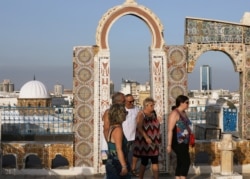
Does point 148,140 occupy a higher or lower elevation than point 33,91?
lower

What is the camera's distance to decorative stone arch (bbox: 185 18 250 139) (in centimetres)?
1152

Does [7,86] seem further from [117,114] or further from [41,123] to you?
[117,114]

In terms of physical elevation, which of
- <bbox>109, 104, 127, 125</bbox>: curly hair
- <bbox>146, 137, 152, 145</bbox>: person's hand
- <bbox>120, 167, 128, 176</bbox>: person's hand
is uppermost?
<bbox>109, 104, 127, 125</bbox>: curly hair

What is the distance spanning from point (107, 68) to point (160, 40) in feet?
4.92

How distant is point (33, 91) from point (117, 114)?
89.1ft

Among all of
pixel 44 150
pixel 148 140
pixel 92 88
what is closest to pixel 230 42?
pixel 92 88

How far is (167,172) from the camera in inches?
437

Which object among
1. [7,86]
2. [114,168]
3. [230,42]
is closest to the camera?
[114,168]

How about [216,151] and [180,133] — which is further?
[216,151]

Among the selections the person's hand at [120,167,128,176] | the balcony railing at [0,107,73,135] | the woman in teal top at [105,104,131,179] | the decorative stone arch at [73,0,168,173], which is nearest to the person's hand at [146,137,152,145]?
the woman in teal top at [105,104,131,179]

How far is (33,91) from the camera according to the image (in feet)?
105

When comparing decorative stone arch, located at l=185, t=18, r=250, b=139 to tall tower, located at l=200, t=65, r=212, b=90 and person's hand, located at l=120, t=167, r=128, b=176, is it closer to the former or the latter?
person's hand, located at l=120, t=167, r=128, b=176

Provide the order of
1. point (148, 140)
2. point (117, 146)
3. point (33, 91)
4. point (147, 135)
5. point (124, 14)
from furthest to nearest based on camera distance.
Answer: point (33, 91)
point (124, 14)
point (147, 135)
point (148, 140)
point (117, 146)

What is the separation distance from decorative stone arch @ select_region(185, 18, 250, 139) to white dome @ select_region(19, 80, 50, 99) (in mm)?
21764
